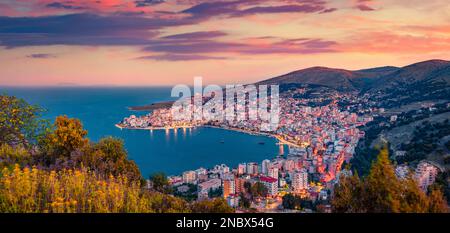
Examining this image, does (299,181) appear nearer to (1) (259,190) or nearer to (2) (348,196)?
(1) (259,190)

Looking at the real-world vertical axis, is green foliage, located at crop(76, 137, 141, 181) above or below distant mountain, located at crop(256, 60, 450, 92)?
below

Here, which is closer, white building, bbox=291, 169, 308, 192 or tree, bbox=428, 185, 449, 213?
tree, bbox=428, 185, 449, 213

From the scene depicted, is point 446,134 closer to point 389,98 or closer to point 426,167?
point 426,167

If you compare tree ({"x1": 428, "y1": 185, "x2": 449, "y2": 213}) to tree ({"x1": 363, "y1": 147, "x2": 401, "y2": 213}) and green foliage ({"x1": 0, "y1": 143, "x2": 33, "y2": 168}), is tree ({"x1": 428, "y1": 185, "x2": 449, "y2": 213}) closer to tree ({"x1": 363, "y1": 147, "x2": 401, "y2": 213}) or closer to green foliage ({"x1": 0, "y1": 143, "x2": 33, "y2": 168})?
tree ({"x1": 363, "y1": 147, "x2": 401, "y2": 213})

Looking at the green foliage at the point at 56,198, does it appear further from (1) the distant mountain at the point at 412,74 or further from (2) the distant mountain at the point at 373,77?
(1) the distant mountain at the point at 412,74

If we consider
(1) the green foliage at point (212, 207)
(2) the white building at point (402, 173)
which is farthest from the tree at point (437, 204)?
(1) the green foliage at point (212, 207)

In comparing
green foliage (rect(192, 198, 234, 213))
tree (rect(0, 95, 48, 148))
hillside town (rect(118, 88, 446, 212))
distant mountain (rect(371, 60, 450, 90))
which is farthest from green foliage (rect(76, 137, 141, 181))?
distant mountain (rect(371, 60, 450, 90))
